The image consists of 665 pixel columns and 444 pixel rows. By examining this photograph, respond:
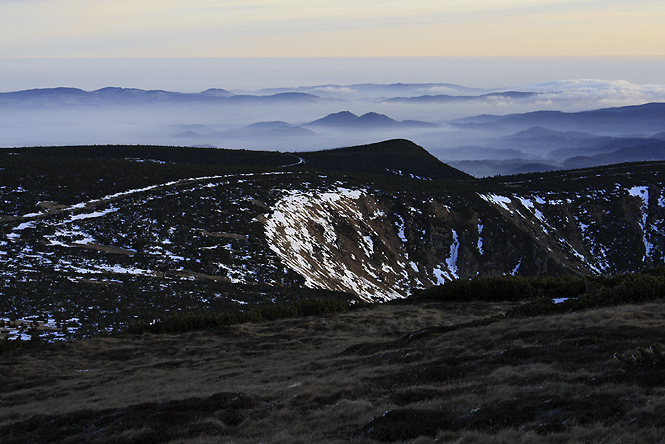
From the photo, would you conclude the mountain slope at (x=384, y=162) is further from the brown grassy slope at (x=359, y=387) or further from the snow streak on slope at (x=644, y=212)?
the brown grassy slope at (x=359, y=387)

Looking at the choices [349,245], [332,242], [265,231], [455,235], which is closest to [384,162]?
[455,235]

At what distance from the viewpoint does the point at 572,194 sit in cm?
7819

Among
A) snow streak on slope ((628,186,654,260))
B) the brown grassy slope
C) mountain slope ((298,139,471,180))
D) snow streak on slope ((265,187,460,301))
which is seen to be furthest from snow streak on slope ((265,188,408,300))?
snow streak on slope ((628,186,654,260))

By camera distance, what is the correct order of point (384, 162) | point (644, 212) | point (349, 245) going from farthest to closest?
point (384, 162)
point (644, 212)
point (349, 245)

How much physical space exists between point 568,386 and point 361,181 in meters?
61.3

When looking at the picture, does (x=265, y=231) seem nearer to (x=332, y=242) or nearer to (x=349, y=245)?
(x=332, y=242)

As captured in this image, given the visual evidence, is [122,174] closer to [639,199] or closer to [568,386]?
[568,386]

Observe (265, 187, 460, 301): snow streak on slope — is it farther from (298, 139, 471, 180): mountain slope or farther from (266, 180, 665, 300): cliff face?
(298, 139, 471, 180): mountain slope

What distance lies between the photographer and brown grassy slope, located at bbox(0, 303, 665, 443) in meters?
9.25

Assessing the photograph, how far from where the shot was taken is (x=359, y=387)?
513 inches

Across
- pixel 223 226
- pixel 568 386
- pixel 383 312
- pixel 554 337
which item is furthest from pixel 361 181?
pixel 568 386

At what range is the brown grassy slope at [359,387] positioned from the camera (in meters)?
9.25

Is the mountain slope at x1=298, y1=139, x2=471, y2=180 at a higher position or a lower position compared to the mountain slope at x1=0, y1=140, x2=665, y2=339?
higher

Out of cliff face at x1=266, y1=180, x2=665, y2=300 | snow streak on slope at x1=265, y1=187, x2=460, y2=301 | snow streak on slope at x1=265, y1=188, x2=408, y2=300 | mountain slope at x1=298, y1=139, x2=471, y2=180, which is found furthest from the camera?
mountain slope at x1=298, y1=139, x2=471, y2=180
